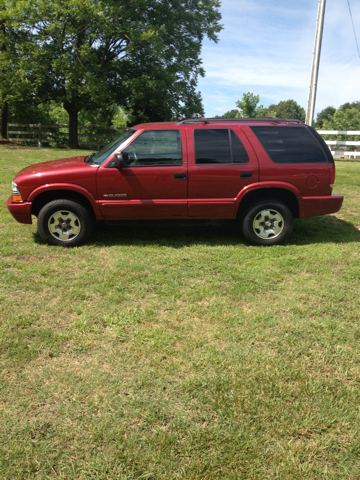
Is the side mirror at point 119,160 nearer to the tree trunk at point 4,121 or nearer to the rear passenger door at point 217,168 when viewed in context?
the rear passenger door at point 217,168

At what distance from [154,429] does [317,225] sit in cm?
566

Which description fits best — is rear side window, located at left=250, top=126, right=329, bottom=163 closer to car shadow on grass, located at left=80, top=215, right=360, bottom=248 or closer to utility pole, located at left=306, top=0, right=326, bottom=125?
car shadow on grass, located at left=80, top=215, right=360, bottom=248

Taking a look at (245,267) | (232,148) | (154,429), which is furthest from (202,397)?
(232,148)

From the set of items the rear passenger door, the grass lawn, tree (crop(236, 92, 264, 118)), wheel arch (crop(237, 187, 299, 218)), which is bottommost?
the grass lawn

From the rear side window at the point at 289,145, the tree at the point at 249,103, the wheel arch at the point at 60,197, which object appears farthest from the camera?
the tree at the point at 249,103

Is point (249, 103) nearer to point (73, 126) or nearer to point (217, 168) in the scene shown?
point (73, 126)

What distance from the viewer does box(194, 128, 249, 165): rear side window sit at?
18.6 feet

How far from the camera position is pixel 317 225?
23.6ft

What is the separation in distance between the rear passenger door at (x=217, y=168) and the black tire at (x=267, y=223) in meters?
0.34

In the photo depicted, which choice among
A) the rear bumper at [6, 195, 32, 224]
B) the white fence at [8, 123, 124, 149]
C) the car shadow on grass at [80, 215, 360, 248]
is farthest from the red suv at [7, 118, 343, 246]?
the white fence at [8, 123, 124, 149]

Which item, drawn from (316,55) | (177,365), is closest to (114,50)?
(316,55)

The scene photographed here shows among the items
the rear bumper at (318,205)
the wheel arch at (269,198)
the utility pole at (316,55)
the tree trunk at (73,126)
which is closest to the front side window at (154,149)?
the wheel arch at (269,198)

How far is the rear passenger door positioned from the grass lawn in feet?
2.69

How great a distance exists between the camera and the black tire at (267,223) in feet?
19.1
